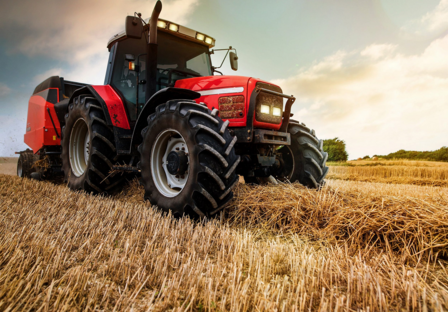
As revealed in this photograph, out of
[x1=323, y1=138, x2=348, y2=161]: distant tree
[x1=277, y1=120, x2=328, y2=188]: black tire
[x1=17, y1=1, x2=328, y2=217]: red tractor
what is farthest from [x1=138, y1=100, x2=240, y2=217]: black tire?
[x1=323, y1=138, x2=348, y2=161]: distant tree

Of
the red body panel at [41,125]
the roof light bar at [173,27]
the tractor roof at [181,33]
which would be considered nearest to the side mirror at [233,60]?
the tractor roof at [181,33]

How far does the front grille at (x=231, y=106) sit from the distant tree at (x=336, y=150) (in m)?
12.9

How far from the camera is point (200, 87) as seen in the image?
151 inches

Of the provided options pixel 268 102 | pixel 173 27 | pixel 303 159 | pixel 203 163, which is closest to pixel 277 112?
pixel 268 102

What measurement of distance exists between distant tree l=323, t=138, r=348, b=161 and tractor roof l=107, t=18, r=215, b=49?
12.4 metres

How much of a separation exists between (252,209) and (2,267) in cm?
216

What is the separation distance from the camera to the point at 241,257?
77.7 inches

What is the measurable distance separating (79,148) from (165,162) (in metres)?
2.40

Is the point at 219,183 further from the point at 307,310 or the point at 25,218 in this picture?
the point at 25,218

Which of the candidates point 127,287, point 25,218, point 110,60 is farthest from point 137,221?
point 110,60

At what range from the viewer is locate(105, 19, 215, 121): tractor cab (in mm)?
4133

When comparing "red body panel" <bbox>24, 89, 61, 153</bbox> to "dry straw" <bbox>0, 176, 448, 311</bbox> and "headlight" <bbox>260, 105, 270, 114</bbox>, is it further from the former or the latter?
"headlight" <bbox>260, 105, 270, 114</bbox>

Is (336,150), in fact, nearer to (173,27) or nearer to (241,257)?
(173,27)

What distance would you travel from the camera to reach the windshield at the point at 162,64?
163 inches
